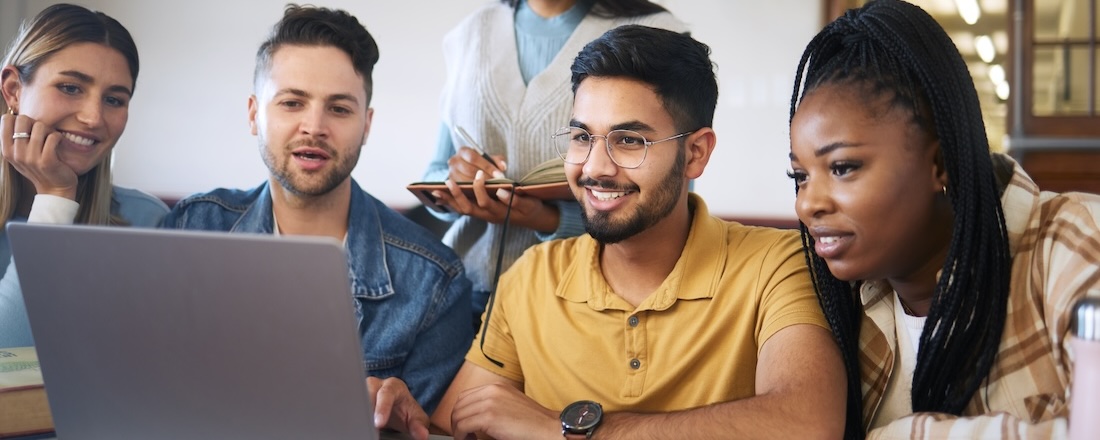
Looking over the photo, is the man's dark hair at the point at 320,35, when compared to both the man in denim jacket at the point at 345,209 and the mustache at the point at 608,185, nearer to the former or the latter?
the man in denim jacket at the point at 345,209

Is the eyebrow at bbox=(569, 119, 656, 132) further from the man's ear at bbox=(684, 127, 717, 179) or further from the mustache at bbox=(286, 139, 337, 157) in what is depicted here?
the mustache at bbox=(286, 139, 337, 157)

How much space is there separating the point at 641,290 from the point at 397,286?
0.44 meters

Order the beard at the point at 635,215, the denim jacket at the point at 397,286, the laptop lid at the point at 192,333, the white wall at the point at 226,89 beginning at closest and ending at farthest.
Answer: the laptop lid at the point at 192,333, the beard at the point at 635,215, the denim jacket at the point at 397,286, the white wall at the point at 226,89

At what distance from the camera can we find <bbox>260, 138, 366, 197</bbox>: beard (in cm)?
172

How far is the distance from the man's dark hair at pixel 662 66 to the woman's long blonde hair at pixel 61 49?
0.85 meters

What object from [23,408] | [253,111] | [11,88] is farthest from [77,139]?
[23,408]

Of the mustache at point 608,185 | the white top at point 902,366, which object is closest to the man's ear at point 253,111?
the mustache at point 608,185

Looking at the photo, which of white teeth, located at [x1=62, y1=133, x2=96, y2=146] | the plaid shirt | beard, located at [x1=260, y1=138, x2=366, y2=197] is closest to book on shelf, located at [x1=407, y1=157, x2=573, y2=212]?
beard, located at [x1=260, y1=138, x2=366, y2=197]

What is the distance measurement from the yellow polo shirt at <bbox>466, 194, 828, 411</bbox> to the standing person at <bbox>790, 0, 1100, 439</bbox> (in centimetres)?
13

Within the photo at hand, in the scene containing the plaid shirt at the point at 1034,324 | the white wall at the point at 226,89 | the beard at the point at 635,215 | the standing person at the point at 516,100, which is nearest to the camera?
the plaid shirt at the point at 1034,324

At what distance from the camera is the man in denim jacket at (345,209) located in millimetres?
1686

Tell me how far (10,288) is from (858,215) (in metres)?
1.35

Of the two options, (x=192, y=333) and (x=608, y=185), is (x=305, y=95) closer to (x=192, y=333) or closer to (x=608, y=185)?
(x=608, y=185)

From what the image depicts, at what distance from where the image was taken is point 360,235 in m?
1.74
